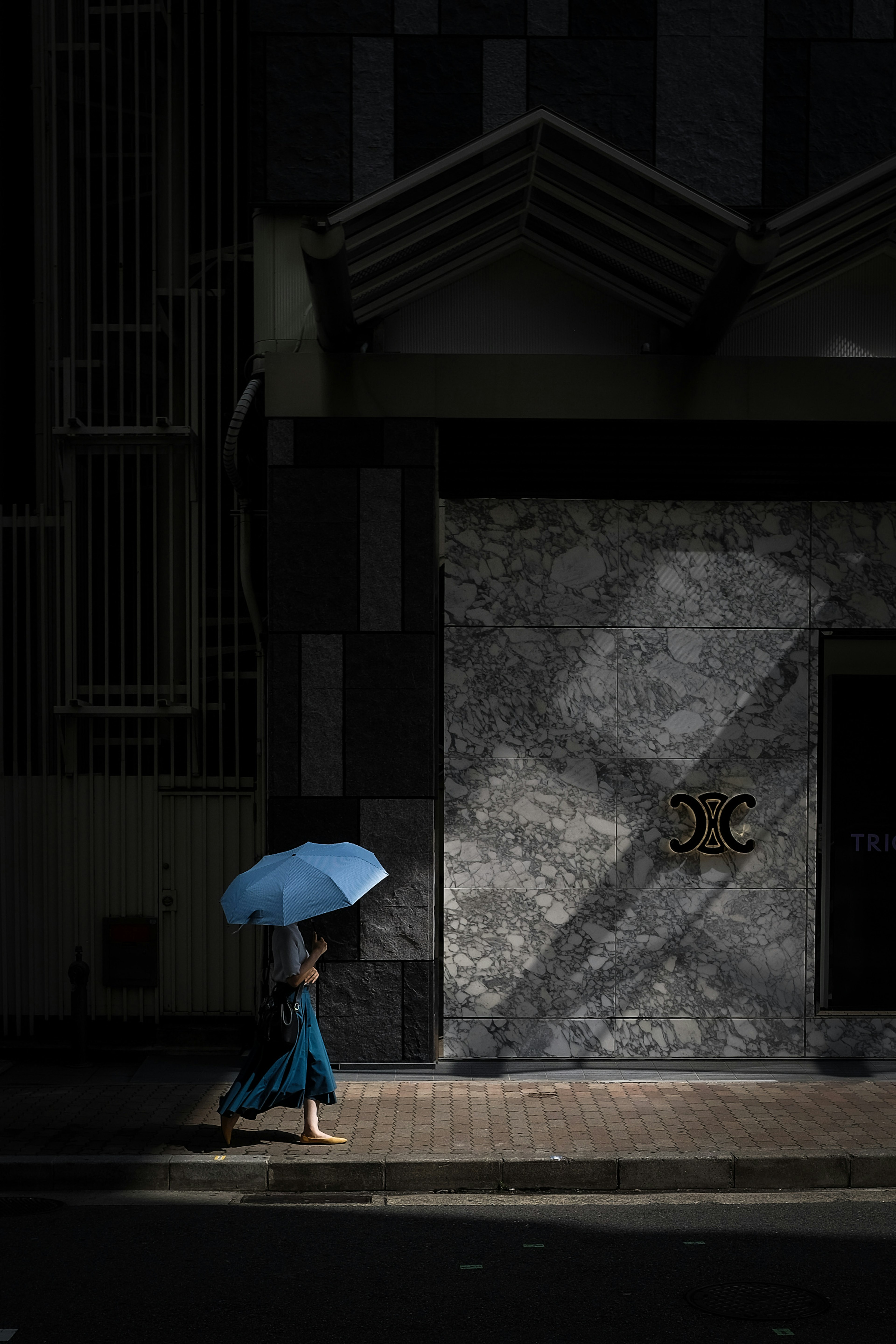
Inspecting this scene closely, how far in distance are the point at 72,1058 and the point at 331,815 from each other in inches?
112

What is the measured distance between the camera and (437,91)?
9.45 m

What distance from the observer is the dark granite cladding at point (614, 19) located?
9.48 metres

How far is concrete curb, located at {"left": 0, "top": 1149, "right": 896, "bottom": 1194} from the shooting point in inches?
280

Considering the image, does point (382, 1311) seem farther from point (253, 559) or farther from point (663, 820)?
point (253, 559)

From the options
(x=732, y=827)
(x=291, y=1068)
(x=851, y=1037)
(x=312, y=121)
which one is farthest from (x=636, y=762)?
(x=312, y=121)

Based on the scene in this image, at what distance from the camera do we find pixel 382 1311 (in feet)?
17.7

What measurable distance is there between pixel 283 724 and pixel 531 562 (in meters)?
2.18

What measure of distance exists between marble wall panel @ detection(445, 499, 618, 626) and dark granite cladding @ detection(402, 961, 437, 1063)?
2.54m

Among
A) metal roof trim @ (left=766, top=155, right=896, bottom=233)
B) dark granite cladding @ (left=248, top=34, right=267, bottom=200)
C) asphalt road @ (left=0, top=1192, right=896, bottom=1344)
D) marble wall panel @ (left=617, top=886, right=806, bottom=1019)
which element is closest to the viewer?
asphalt road @ (left=0, top=1192, right=896, bottom=1344)

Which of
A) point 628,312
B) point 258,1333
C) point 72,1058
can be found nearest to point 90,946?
point 72,1058

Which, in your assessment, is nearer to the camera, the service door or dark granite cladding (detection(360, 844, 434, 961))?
dark granite cladding (detection(360, 844, 434, 961))

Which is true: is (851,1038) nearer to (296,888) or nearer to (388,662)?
(388,662)

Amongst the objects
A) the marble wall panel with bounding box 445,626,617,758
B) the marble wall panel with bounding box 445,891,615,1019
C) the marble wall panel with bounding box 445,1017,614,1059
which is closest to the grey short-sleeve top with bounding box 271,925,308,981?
the marble wall panel with bounding box 445,891,615,1019

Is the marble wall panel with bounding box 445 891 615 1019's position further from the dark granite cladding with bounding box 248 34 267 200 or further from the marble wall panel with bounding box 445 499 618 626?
the dark granite cladding with bounding box 248 34 267 200
